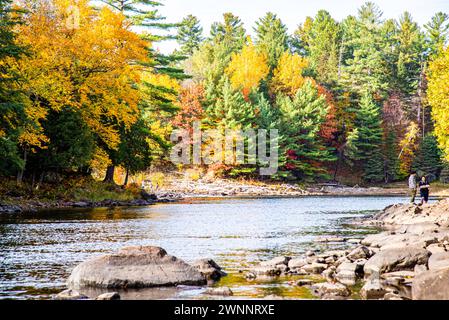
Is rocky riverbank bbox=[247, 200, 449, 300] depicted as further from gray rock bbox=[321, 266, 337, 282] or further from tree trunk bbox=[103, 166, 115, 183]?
tree trunk bbox=[103, 166, 115, 183]

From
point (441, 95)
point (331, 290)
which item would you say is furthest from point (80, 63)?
point (331, 290)

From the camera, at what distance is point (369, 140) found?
68.9 metres

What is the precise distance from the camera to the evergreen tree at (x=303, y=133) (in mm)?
62281

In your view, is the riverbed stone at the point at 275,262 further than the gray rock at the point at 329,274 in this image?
Yes

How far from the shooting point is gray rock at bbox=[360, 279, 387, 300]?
1028cm

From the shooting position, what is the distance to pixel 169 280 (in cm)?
1166

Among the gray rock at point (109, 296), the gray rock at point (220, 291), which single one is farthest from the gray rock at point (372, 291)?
the gray rock at point (109, 296)

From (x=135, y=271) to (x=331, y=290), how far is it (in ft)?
11.2

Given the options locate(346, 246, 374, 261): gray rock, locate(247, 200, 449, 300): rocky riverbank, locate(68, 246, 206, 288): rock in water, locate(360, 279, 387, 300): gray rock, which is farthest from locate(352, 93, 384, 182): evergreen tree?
locate(360, 279, 387, 300): gray rock

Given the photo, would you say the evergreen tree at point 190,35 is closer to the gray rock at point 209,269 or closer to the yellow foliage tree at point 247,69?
the yellow foliage tree at point 247,69

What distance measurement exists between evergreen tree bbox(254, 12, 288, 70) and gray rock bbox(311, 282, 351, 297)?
6213cm

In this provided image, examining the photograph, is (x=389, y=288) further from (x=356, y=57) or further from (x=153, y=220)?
(x=356, y=57)

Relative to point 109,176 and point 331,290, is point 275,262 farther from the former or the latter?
point 109,176

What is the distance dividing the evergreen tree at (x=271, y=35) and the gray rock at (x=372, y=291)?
6197 centimetres
